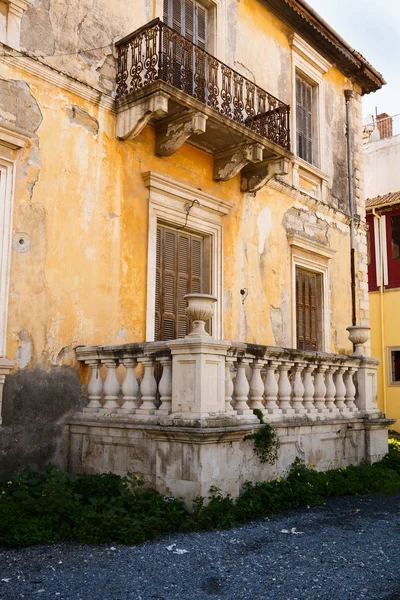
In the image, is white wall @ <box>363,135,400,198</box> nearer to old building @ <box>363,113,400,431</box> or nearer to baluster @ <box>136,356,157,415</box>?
old building @ <box>363,113,400,431</box>

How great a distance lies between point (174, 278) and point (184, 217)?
99cm

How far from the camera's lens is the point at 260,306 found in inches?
459

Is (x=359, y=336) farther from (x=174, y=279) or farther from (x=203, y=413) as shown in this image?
(x=203, y=413)

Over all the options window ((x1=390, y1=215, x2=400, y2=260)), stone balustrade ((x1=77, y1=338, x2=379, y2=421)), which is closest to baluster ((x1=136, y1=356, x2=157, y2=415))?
stone balustrade ((x1=77, y1=338, x2=379, y2=421))

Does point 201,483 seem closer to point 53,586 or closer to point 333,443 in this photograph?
point 53,586

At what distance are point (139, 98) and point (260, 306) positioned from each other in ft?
14.7

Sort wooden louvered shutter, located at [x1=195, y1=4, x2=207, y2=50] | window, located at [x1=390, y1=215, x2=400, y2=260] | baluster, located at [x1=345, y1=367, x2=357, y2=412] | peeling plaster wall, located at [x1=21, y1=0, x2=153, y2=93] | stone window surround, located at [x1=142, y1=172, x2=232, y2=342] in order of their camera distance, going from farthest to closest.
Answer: window, located at [x1=390, y1=215, x2=400, y2=260]
wooden louvered shutter, located at [x1=195, y1=4, x2=207, y2=50]
baluster, located at [x1=345, y1=367, x2=357, y2=412]
stone window surround, located at [x1=142, y1=172, x2=232, y2=342]
peeling plaster wall, located at [x1=21, y1=0, x2=153, y2=93]

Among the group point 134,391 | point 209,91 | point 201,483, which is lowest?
point 201,483

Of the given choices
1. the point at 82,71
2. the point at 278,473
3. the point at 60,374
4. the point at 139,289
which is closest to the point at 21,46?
the point at 82,71

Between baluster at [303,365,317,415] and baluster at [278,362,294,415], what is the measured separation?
0.51 m

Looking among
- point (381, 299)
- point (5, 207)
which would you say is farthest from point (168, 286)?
point (381, 299)

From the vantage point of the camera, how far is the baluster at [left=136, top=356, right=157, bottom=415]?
7.22m

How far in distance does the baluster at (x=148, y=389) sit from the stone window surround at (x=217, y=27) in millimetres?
6335

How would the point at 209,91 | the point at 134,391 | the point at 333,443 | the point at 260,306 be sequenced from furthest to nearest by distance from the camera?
the point at 260,306 → the point at 209,91 → the point at 333,443 → the point at 134,391
